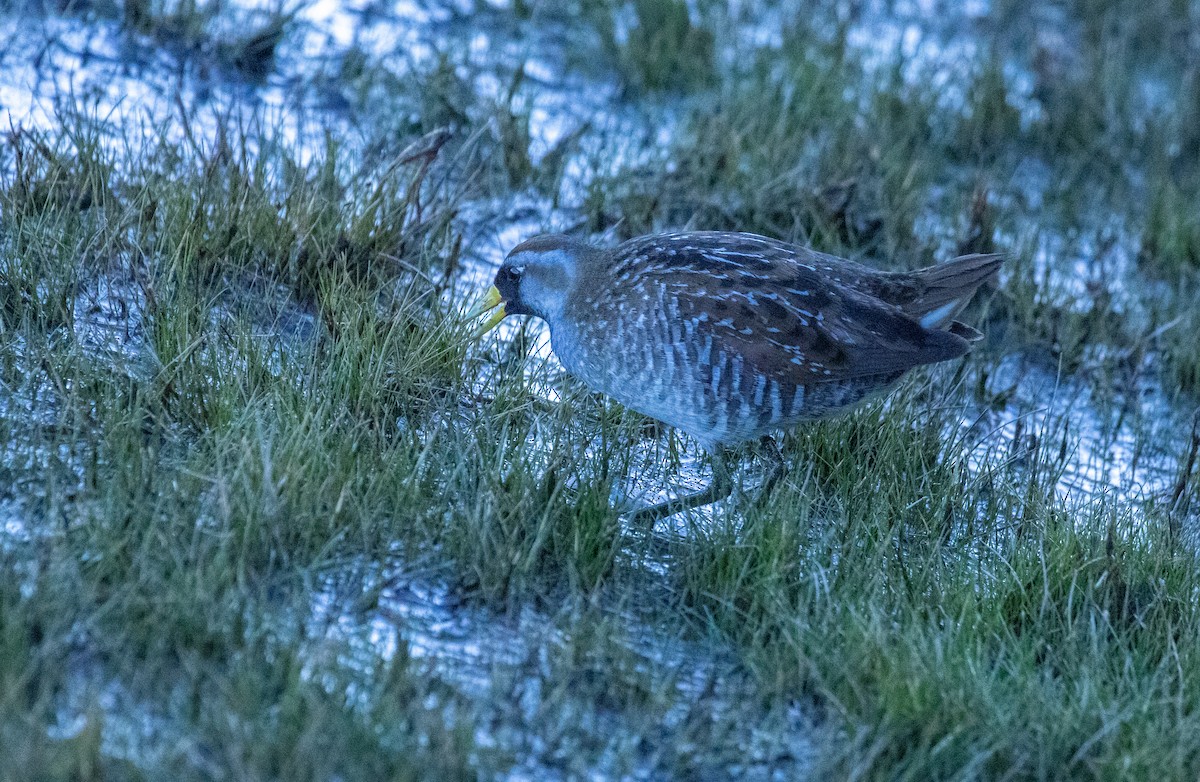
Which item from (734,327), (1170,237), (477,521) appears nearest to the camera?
(477,521)

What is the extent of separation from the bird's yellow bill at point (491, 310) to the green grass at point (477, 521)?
8 centimetres

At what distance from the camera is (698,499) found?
4.32 meters

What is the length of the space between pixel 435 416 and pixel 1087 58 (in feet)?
17.8

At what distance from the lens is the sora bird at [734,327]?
4176 mm

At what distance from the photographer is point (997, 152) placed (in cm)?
721

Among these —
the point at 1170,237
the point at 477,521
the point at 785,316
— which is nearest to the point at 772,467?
the point at 785,316

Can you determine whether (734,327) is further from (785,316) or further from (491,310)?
(491,310)

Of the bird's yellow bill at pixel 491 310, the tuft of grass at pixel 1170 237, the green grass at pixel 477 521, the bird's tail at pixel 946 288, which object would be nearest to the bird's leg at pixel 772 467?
the green grass at pixel 477 521

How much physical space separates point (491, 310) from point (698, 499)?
100 centimetres

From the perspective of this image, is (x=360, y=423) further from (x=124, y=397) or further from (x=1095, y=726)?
(x=1095, y=726)

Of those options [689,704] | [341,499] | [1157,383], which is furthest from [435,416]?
[1157,383]

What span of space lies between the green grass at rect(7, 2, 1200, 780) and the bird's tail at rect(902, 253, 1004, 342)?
38cm

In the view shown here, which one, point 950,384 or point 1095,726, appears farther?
point 950,384

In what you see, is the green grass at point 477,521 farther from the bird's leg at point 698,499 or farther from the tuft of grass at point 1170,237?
the tuft of grass at point 1170,237
